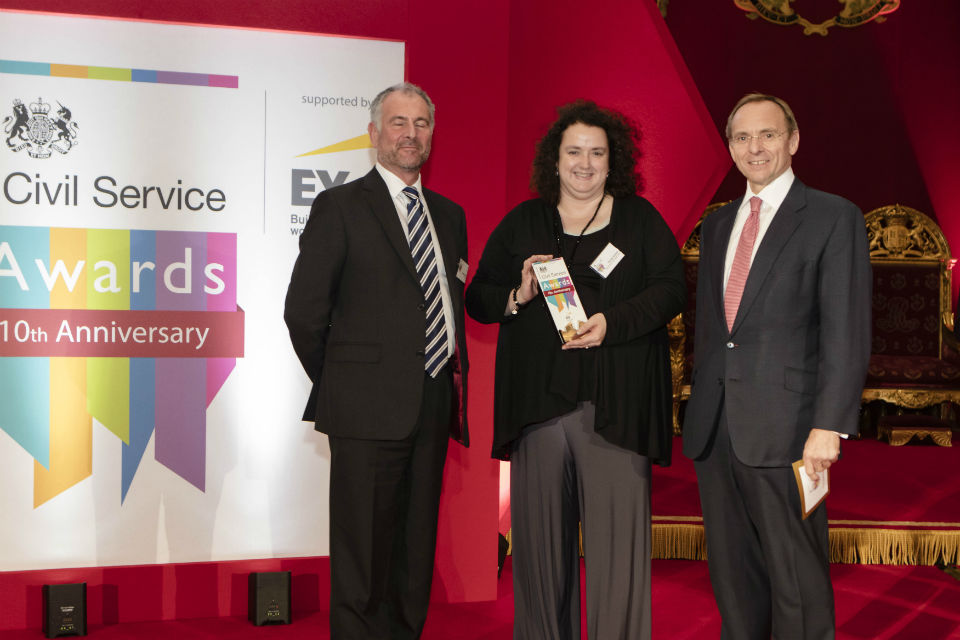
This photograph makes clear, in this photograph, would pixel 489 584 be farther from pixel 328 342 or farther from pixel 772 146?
pixel 772 146

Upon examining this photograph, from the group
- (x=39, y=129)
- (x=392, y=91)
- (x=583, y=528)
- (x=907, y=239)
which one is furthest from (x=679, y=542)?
(x=907, y=239)

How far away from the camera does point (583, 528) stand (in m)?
2.23

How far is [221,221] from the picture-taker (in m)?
3.00

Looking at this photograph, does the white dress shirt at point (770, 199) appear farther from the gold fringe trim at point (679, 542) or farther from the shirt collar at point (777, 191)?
the gold fringe trim at point (679, 542)

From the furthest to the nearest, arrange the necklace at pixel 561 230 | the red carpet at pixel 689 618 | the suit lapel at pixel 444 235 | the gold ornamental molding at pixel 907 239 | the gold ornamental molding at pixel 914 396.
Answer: the gold ornamental molding at pixel 907 239, the gold ornamental molding at pixel 914 396, the red carpet at pixel 689 618, the suit lapel at pixel 444 235, the necklace at pixel 561 230

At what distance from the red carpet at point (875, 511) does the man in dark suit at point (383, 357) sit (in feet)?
6.16

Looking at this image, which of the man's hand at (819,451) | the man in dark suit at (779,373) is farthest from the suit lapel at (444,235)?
the man's hand at (819,451)

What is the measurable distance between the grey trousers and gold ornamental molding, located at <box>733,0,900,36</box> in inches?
256

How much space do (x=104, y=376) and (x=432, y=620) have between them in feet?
4.92

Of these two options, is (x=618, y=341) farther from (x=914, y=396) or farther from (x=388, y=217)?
(x=914, y=396)

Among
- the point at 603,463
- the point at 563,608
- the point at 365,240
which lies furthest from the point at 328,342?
the point at 563,608

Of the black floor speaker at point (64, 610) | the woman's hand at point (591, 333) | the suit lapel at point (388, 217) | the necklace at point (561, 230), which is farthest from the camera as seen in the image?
the black floor speaker at point (64, 610)

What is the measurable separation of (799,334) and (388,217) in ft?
3.81

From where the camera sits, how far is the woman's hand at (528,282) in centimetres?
216
